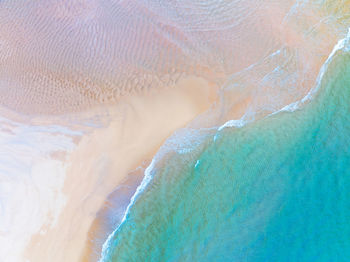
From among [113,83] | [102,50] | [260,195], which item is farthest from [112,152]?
[260,195]

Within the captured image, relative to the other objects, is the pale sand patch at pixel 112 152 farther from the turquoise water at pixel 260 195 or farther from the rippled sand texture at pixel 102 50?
the turquoise water at pixel 260 195

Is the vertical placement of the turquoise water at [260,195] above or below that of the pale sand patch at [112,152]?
below

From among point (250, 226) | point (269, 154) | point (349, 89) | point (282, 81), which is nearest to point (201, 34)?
point (282, 81)

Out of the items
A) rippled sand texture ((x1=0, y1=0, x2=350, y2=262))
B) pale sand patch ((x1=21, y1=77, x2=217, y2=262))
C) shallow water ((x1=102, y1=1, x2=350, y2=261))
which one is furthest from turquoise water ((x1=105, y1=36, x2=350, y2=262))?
pale sand patch ((x1=21, y1=77, x2=217, y2=262))

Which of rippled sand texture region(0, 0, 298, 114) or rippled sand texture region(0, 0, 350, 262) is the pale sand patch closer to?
rippled sand texture region(0, 0, 350, 262)

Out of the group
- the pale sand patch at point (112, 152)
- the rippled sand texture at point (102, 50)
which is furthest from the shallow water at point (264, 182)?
the rippled sand texture at point (102, 50)

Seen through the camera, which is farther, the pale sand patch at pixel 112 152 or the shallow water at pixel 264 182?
the shallow water at pixel 264 182
